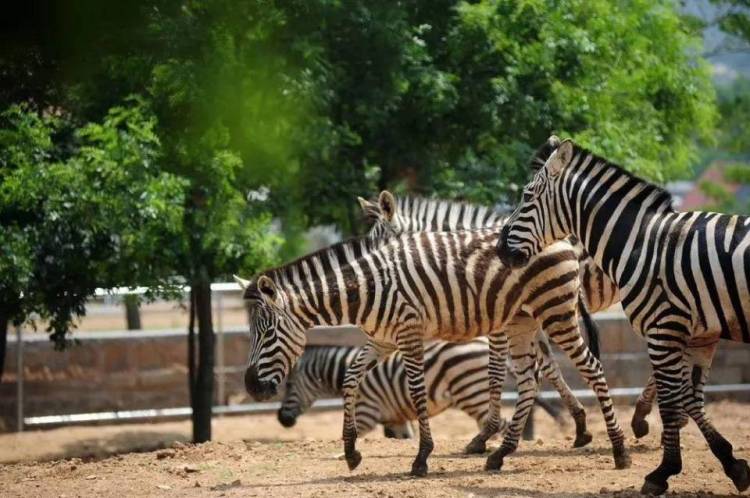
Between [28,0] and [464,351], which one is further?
[464,351]

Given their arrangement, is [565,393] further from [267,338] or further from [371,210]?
[267,338]

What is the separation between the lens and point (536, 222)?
8.85m

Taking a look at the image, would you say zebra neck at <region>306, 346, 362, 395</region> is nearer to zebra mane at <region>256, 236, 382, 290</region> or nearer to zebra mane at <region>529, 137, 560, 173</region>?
zebra mane at <region>256, 236, 382, 290</region>

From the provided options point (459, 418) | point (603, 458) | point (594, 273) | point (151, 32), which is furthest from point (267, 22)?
point (459, 418)

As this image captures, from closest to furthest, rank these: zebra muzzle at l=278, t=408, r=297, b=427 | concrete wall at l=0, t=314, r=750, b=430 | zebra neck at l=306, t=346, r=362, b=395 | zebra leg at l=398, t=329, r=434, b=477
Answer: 1. zebra leg at l=398, t=329, r=434, b=477
2. zebra muzzle at l=278, t=408, r=297, b=427
3. zebra neck at l=306, t=346, r=362, b=395
4. concrete wall at l=0, t=314, r=750, b=430

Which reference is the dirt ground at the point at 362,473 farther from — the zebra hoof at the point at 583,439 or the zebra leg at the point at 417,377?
the zebra leg at the point at 417,377

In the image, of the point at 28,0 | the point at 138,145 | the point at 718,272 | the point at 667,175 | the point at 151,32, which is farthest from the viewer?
the point at 667,175

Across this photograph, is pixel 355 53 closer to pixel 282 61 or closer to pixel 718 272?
pixel 282 61

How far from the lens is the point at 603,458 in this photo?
393 inches

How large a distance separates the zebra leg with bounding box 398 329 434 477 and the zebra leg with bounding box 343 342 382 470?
53 cm

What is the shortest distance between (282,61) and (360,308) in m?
3.83

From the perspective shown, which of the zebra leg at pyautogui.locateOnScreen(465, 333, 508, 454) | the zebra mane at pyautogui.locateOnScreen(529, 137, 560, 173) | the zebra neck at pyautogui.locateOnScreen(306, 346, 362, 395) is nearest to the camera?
the zebra mane at pyautogui.locateOnScreen(529, 137, 560, 173)

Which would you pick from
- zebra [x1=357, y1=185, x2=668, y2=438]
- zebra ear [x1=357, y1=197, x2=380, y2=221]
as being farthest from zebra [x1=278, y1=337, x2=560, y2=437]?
zebra ear [x1=357, y1=197, x2=380, y2=221]

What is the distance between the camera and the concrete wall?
52.3 ft
